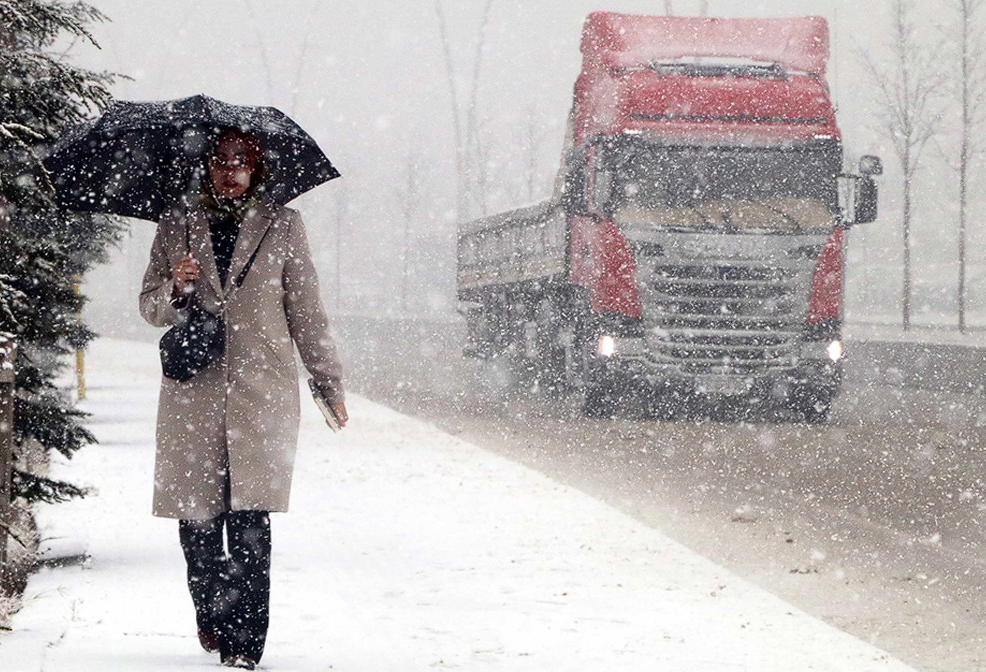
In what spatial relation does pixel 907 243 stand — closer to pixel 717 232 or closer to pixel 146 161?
pixel 717 232

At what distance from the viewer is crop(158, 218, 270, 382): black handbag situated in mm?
5090

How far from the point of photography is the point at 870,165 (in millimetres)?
16922

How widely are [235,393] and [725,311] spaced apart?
11791mm

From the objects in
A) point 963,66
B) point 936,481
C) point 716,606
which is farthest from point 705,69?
point 963,66

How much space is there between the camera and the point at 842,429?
642 inches

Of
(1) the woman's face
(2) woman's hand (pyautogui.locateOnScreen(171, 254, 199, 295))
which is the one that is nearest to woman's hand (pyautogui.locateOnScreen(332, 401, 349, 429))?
(2) woman's hand (pyautogui.locateOnScreen(171, 254, 199, 295))

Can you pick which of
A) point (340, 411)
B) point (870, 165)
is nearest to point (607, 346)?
point (870, 165)

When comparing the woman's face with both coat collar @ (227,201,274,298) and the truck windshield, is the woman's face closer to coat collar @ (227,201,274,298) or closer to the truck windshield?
coat collar @ (227,201,274,298)

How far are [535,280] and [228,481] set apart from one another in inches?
611

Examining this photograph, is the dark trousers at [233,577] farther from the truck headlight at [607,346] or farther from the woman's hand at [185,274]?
the truck headlight at [607,346]

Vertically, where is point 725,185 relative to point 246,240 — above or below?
above

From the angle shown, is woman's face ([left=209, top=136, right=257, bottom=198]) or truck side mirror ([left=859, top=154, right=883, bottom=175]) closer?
woman's face ([left=209, top=136, right=257, bottom=198])

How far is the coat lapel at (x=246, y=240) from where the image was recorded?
5.15 meters

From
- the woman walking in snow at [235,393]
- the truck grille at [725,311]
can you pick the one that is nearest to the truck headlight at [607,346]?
the truck grille at [725,311]
